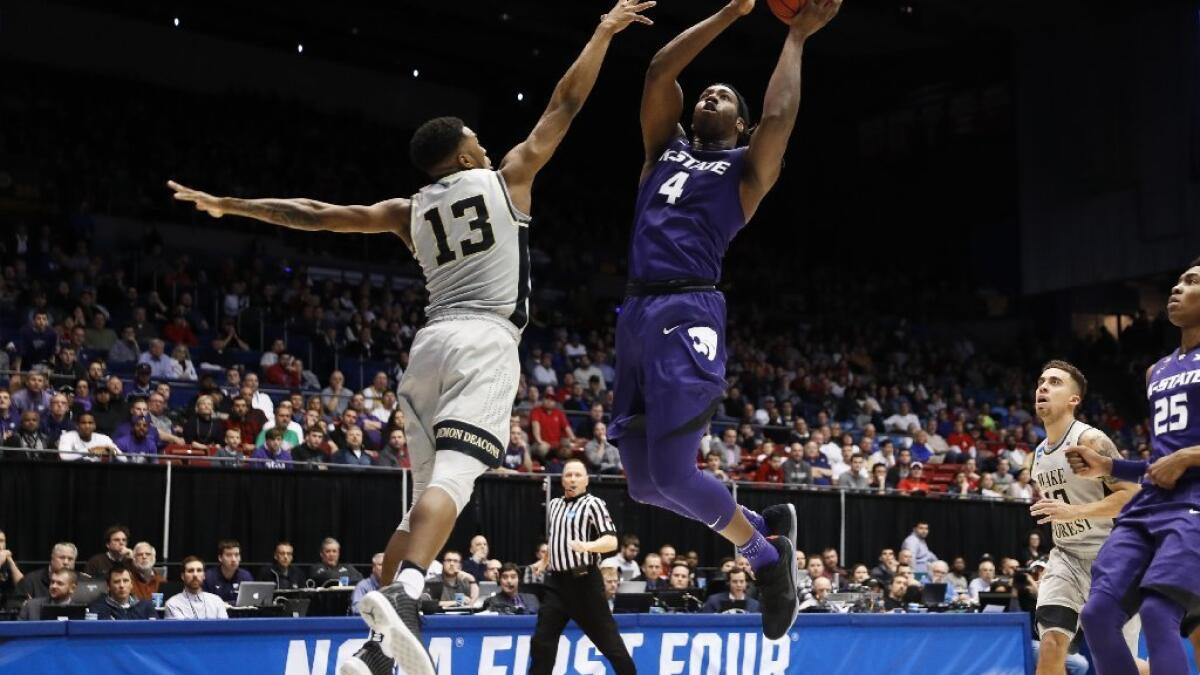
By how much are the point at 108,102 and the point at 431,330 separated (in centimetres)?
2207

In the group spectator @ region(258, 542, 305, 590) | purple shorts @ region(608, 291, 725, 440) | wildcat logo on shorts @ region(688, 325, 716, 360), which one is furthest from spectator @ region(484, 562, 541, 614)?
wildcat logo on shorts @ region(688, 325, 716, 360)

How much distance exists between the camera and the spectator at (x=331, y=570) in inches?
556

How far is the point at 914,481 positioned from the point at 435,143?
15.6 meters

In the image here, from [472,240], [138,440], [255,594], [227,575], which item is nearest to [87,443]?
[138,440]

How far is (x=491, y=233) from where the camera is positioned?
6.18m

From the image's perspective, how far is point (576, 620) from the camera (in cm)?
984

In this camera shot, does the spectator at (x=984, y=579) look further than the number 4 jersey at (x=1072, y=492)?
Yes

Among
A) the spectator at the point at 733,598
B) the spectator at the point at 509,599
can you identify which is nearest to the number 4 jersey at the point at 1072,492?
the spectator at the point at 733,598

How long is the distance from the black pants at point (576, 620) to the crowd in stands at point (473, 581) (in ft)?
1.76

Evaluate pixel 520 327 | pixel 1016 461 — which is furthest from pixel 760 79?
pixel 520 327

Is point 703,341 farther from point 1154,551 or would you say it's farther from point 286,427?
point 286,427

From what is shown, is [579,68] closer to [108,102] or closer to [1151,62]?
[108,102]

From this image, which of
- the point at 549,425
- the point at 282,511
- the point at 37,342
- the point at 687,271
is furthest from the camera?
the point at 549,425

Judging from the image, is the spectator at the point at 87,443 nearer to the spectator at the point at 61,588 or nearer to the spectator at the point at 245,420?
the spectator at the point at 245,420
